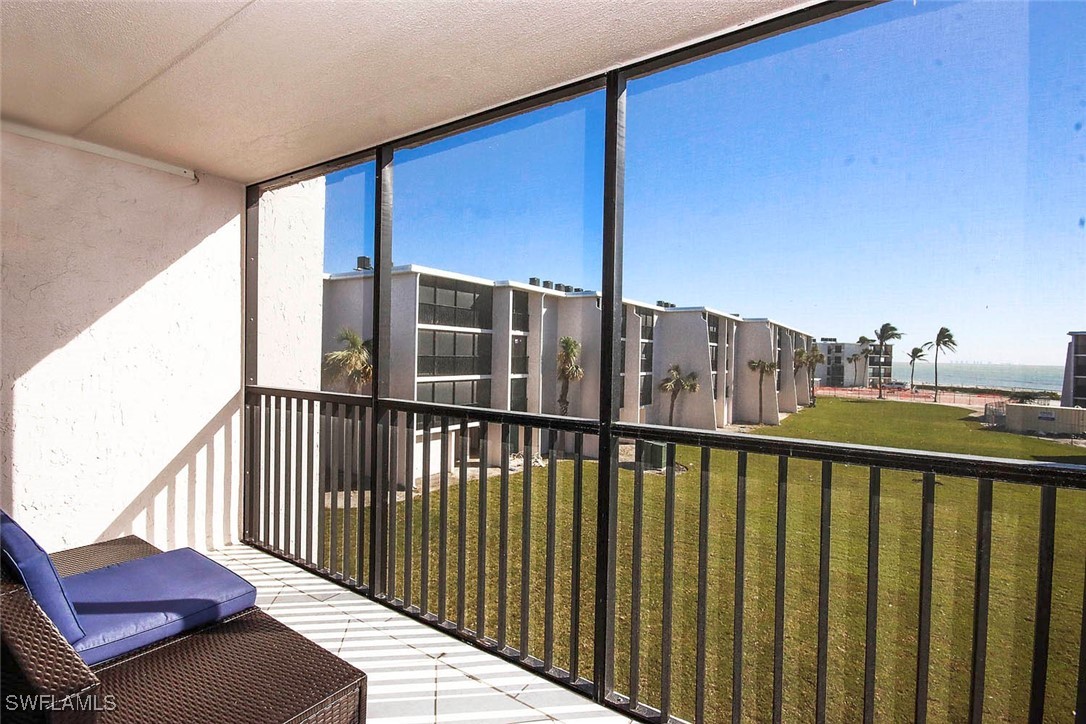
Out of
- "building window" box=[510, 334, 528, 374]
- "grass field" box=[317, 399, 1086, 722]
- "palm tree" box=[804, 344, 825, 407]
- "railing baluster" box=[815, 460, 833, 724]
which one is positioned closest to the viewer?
"grass field" box=[317, 399, 1086, 722]

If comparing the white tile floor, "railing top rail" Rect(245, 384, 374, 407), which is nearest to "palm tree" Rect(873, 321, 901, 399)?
the white tile floor

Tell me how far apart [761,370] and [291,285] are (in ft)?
10.4

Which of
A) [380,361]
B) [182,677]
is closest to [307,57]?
[380,361]

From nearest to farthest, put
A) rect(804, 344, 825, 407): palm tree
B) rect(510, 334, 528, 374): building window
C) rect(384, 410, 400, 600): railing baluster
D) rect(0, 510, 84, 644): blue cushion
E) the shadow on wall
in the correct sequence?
rect(0, 510, 84, 644): blue cushion
rect(804, 344, 825, 407): palm tree
rect(384, 410, 400, 600): railing baluster
rect(510, 334, 528, 374): building window
the shadow on wall

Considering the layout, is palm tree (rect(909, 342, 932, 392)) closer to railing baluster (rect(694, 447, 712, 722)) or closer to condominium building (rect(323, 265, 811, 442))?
condominium building (rect(323, 265, 811, 442))

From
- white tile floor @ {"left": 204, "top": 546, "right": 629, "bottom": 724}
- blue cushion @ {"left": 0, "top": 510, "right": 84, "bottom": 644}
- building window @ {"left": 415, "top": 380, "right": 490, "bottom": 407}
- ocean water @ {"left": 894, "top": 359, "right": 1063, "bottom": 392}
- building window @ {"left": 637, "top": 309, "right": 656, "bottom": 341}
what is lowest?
white tile floor @ {"left": 204, "top": 546, "right": 629, "bottom": 724}

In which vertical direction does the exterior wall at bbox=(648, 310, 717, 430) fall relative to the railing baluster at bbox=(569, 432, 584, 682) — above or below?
above

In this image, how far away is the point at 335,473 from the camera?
3.35 m

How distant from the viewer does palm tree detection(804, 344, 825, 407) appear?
6.42ft

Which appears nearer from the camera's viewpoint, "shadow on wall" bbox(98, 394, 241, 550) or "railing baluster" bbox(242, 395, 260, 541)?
"shadow on wall" bbox(98, 394, 241, 550)

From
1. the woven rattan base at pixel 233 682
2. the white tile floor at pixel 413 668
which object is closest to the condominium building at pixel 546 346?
the white tile floor at pixel 413 668

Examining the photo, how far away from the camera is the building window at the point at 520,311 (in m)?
3.15

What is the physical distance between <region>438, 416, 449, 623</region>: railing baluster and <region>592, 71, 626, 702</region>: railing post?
2.94 feet

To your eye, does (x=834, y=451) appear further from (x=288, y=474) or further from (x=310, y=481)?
(x=288, y=474)
